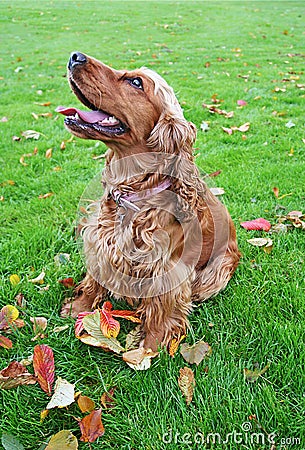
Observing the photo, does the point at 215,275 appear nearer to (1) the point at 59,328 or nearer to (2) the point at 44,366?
(1) the point at 59,328

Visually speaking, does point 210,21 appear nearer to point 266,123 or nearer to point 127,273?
point 266,123

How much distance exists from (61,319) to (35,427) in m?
0.66

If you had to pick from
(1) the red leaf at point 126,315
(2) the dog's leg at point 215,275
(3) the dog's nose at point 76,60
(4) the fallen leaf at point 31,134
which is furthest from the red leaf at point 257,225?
(4) the fallen leaf at point 31,134

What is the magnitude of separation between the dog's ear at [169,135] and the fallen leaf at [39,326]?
1137 mm

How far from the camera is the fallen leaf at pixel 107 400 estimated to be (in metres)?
1.84

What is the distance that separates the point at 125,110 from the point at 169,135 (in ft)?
0.87

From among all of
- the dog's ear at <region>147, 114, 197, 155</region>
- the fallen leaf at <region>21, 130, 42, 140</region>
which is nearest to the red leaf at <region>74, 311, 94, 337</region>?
the dog's ear at <region>147, 114, 197, 155</region>

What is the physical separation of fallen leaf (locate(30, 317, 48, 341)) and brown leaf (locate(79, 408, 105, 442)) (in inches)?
23.6

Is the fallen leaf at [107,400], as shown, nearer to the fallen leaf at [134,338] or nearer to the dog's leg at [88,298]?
the fallen leaf at [134,338]

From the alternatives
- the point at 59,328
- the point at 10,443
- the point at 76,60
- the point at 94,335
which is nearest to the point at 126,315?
the point at 94,335

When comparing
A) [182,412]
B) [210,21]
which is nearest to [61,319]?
[182,412]

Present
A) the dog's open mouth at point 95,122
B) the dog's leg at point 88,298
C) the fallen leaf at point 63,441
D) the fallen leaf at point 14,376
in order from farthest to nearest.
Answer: the dog's leg at point 88,298
the dog's open mouth at point 95,122
the fallen leaf at point 14,376
the fallen leaf at point 63,441

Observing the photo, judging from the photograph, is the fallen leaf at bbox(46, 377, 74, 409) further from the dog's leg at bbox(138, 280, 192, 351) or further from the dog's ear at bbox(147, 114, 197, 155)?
the dog's ear at bbox(147, 114, 197, 155)

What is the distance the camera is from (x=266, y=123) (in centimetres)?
504
